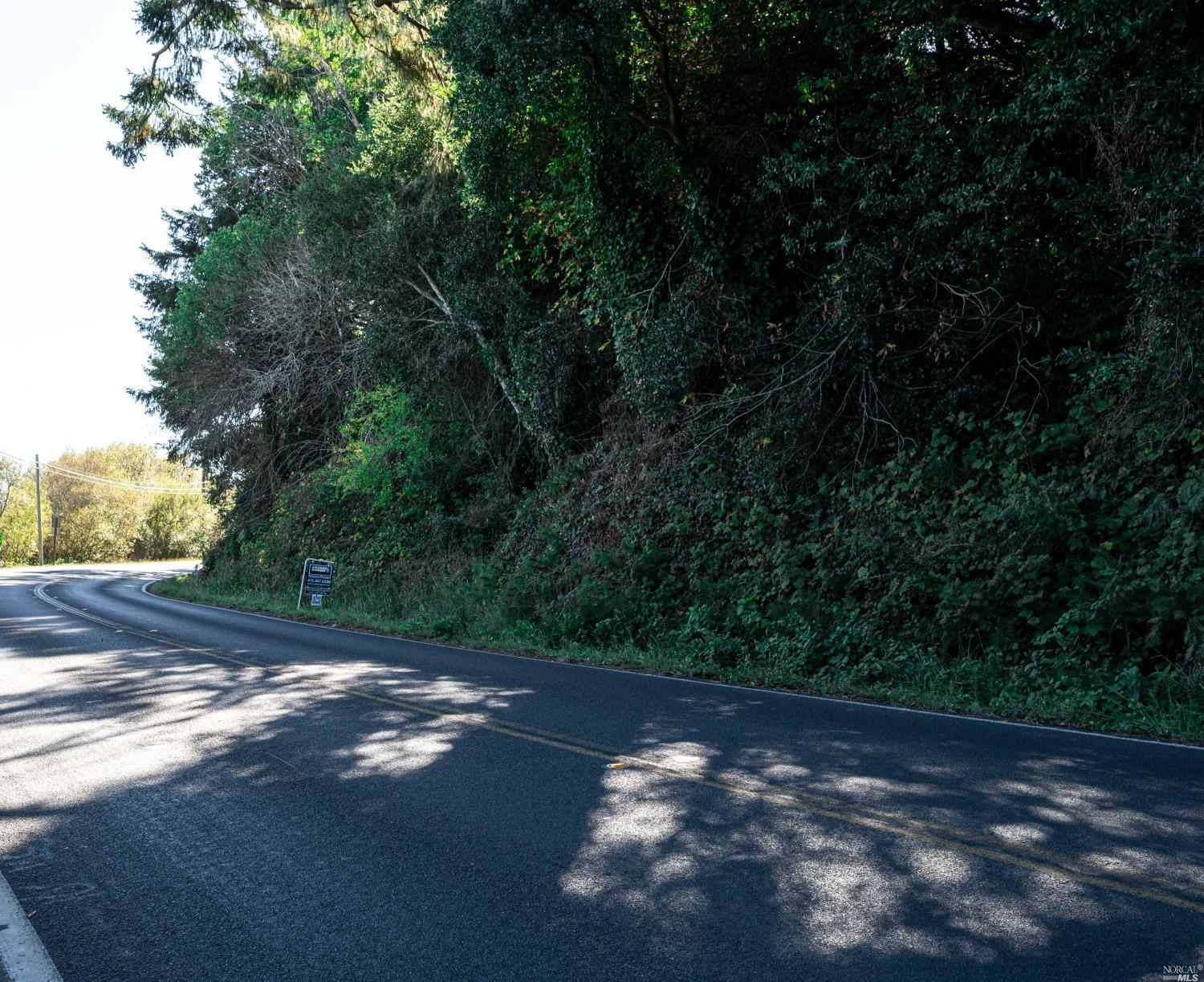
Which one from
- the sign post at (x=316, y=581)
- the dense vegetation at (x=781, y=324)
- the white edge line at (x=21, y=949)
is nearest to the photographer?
the white edge line at (x=21, y=949)

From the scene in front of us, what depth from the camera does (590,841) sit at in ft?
16.1

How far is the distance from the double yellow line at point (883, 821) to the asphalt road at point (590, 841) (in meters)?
0.02

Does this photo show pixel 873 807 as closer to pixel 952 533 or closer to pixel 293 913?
pixel 293 913

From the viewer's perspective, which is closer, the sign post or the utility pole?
the sign post

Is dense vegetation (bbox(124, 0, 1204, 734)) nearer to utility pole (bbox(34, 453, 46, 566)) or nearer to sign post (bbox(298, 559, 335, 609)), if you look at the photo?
sign post (bbox(298, 559, 335, 609))

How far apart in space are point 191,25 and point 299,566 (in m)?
14.6

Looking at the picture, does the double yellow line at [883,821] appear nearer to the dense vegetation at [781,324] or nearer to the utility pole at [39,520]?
the dense vegetation at [781,324]

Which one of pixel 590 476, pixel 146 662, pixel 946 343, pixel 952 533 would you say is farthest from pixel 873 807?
pixel 590 476

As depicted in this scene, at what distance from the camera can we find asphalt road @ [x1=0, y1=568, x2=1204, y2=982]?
3.66m

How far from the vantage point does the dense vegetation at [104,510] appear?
2751 inches

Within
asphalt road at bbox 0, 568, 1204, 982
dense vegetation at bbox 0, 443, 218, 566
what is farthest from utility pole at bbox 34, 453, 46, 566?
asphalt road at bbox 0, 568, 1204, 982

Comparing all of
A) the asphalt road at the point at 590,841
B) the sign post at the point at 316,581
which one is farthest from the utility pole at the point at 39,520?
the asphalt road at the point at 590,841

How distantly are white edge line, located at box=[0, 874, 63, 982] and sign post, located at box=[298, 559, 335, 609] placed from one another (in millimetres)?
17694

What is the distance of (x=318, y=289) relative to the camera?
81.8 feet
